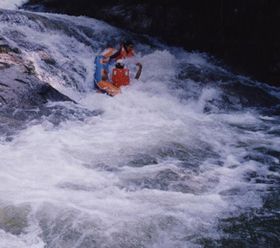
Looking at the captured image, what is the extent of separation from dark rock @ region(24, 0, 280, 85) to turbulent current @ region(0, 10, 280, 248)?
0.71 metres

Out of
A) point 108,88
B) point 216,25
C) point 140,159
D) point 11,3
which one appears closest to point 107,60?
point 108,88

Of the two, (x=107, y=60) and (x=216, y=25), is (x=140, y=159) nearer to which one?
(x=107, y=60)

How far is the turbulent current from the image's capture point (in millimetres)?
3961

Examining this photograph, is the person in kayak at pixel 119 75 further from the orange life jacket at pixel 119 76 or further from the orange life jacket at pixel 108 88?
the orange life jacket at pixel 108 88

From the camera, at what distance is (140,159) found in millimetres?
5512

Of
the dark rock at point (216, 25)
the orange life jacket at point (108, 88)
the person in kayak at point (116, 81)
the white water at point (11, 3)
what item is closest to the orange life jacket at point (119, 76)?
the person in kayak at point (116, 81)

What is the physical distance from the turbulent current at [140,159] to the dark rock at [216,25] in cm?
71

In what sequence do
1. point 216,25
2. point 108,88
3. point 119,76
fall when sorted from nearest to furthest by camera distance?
point 108,88, point 119,76, point 216,25

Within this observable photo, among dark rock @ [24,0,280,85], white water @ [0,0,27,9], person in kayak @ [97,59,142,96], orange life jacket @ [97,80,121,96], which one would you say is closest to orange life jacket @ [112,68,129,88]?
person in kayak @ [97,59,142,96]

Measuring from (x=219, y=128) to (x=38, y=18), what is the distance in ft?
17.8

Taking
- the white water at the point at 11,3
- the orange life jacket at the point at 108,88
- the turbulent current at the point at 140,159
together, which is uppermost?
the white water at the point at 11,3

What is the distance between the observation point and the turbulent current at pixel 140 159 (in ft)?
13.0

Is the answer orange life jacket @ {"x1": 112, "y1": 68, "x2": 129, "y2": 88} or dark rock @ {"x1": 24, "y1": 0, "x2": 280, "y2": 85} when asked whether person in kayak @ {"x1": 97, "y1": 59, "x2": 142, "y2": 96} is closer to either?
orange life jacket @ {"x1": 112, "y1": 68, "x2": 129, "y2": 88}

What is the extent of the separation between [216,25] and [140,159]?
6.24 m
